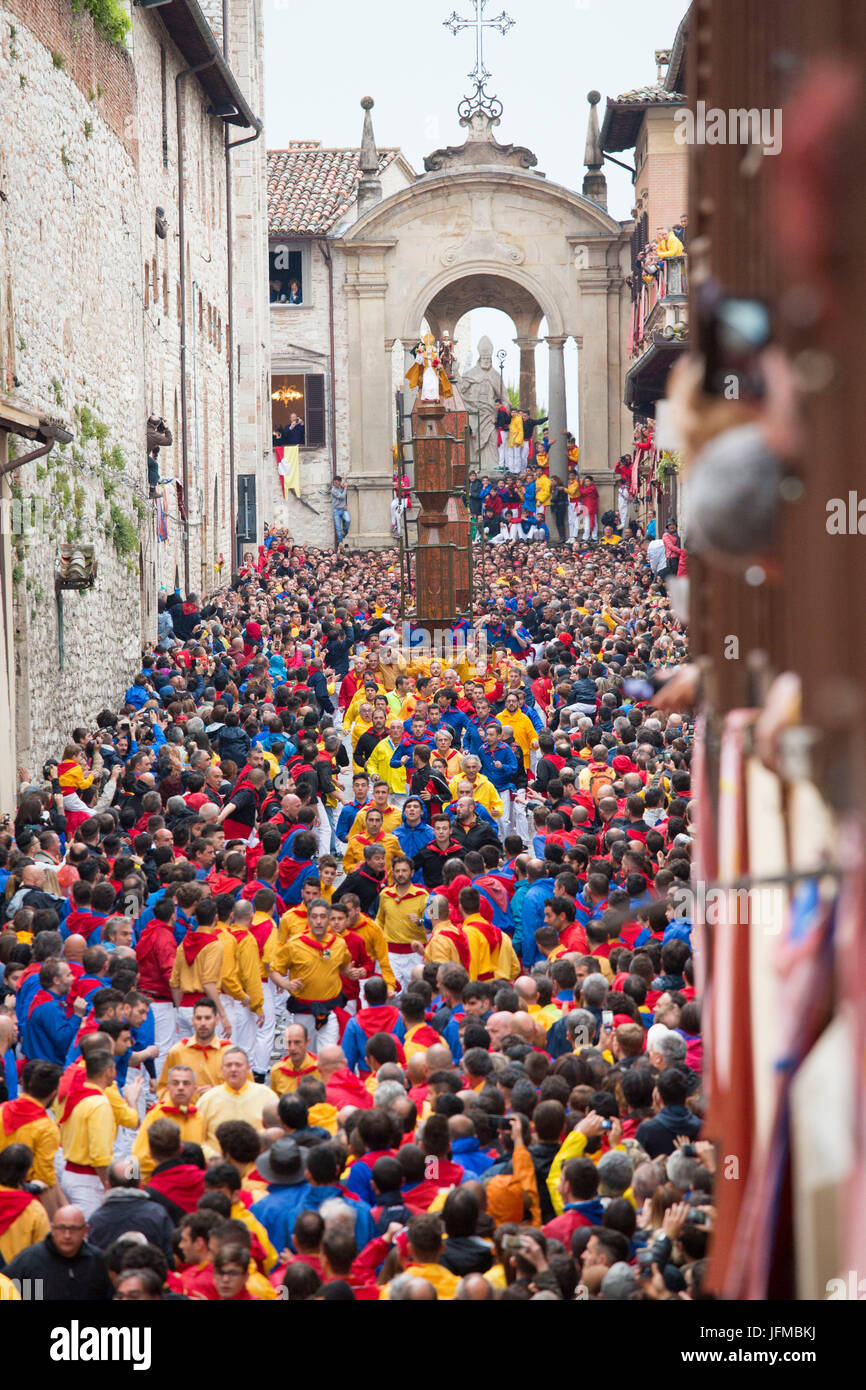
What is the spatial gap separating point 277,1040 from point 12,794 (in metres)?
6.10

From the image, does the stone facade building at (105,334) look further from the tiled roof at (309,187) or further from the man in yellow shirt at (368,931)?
the tiled roof at (309,187)

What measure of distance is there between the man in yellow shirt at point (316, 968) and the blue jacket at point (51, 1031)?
166cm

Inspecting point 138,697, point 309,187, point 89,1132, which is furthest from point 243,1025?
point 309,187

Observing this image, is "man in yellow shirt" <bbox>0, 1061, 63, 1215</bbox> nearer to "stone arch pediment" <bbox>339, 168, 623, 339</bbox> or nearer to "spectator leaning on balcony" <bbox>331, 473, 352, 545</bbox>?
"stone arch pediment" <bbox>339, 168, 623, 339</bbox>

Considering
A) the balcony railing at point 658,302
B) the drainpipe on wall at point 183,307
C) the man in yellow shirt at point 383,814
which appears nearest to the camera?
the man in yellow shirt at point 383,814

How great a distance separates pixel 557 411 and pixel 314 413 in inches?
289

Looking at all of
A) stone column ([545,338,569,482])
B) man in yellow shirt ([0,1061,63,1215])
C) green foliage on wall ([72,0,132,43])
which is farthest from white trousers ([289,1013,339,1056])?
stone column ([545,338,569,482])

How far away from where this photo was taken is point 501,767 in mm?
16688

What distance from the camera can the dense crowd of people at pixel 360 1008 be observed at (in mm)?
6445

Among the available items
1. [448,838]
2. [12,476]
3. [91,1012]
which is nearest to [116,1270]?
[91,1012]

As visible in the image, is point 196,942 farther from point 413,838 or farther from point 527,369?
point 527,369

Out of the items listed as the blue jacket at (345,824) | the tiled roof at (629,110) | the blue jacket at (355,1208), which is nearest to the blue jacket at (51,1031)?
the blue jacket at (355,1208)

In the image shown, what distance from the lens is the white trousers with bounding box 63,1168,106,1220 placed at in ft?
26.5

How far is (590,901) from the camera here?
34.7 feet
